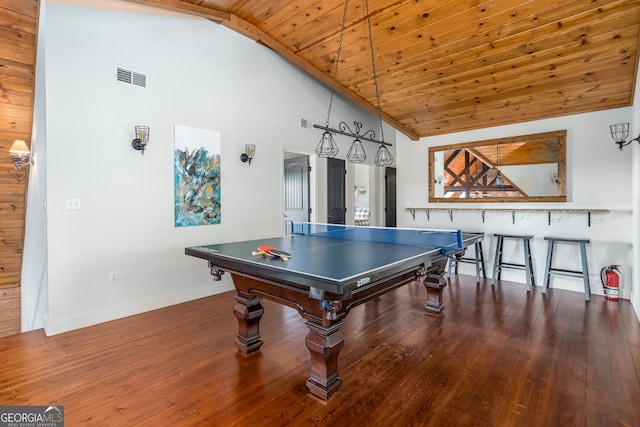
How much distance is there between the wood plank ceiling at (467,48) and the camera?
2.88 metres

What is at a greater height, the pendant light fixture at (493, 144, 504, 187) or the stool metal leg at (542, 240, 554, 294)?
the pendant light fixture at (493, 144, 504, 187)

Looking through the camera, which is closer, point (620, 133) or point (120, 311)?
point (120, 311)

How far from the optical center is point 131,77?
3367 mm

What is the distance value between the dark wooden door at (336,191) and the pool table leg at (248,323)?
10.6 feet

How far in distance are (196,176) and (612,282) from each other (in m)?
5.26

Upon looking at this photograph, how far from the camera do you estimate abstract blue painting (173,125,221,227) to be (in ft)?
12.4

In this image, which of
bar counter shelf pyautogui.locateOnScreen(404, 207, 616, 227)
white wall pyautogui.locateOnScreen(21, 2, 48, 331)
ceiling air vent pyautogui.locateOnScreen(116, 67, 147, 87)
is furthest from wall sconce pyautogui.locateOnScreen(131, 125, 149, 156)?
bar counter shelf pyautogui.locateOnScreen(404, 207, 616, 227)

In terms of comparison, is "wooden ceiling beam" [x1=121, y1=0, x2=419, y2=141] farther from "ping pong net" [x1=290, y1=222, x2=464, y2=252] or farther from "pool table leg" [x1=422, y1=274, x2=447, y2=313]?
"pool table leg" [x1=422, y1=274, x2=447, y2=313]

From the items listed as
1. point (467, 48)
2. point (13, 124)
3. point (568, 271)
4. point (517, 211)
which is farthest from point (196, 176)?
point (568, 271)

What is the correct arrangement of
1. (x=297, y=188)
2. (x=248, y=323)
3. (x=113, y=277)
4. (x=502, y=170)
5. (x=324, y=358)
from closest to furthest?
1. (x=324, y=358)
2. (x=248, y=323)
3. (x=113, y=277)
4. (x=502, y=170)
5. (x=297, y=188)

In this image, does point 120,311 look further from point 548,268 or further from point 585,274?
point 585,274

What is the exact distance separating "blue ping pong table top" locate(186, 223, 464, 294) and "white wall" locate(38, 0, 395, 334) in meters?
1.32

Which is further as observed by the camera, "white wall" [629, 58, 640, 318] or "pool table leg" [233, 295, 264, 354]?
"white wall" [629, 58, 640, 318]

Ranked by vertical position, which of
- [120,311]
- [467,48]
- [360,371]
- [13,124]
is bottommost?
[360,371]
